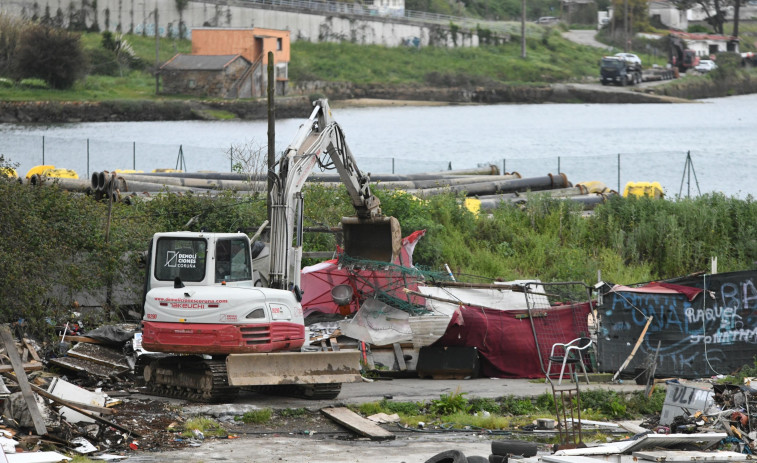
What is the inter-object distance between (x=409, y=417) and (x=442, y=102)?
366ft

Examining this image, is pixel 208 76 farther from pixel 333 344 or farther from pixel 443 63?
pixel 333 344

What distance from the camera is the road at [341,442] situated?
46.0 ft

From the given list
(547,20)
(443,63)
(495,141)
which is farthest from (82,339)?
(547,20)

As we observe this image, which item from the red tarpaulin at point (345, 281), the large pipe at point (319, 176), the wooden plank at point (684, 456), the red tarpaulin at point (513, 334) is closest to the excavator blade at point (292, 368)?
the red tarpaulin at point (345, 281)

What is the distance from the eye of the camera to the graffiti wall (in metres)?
20.3

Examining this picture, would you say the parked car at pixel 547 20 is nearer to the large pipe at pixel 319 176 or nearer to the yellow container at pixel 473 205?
the large pipe at pixel 319 176

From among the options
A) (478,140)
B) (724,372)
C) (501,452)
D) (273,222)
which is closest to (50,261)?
(273,222)

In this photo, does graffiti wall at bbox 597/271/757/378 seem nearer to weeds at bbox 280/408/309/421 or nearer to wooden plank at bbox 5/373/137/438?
weeds at bbox 280/408/309/421

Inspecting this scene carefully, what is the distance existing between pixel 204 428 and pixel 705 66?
14150 cm

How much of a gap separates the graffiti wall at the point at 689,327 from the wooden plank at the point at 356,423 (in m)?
5.76

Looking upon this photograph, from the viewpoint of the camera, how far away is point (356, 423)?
1606cm

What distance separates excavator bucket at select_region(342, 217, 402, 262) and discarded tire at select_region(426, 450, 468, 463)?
31.3 feet

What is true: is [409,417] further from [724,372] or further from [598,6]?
[598,6]

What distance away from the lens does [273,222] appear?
18391 mm
